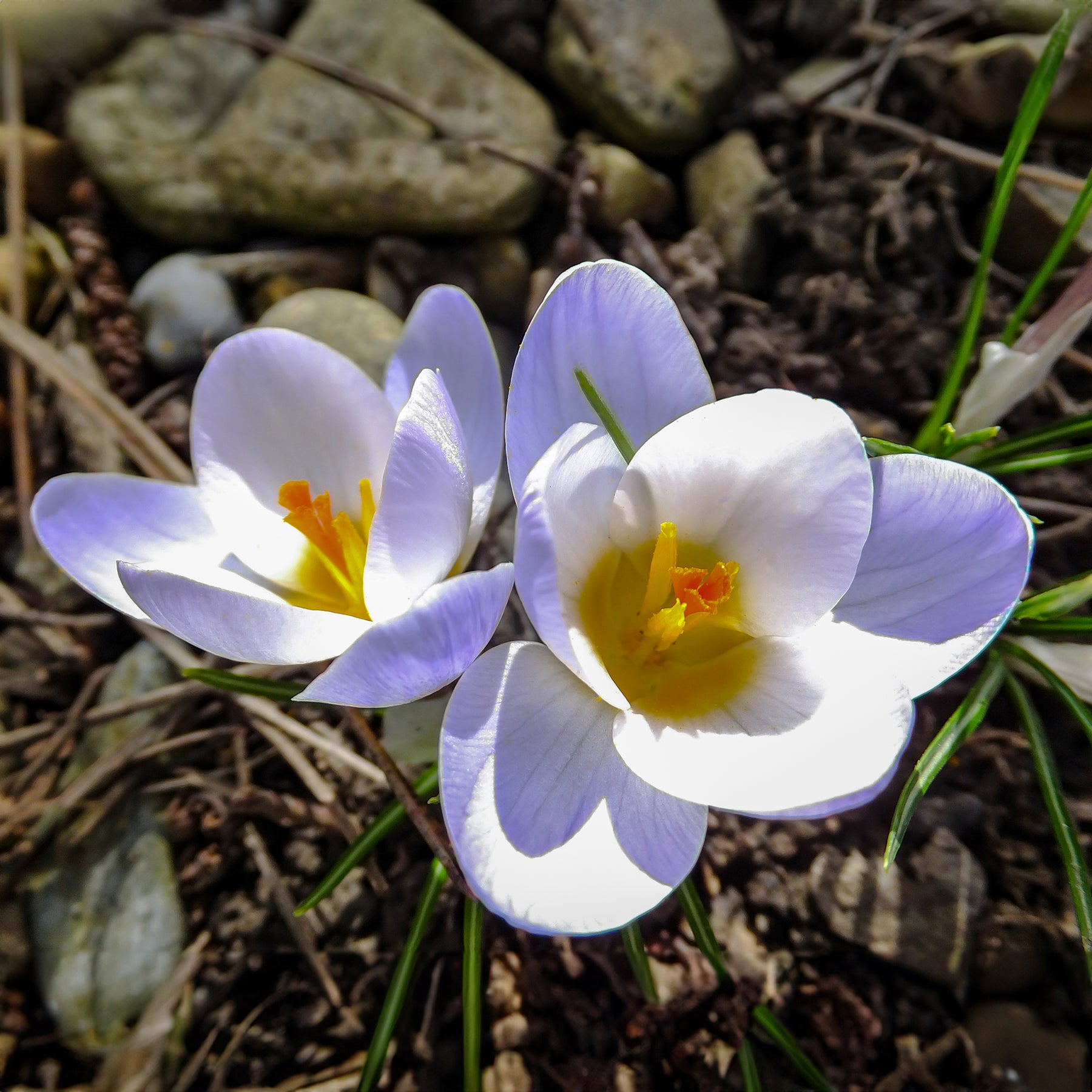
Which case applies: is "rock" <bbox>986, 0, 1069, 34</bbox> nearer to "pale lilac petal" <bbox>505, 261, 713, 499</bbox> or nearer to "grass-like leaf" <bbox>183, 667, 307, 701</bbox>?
"pale lilac petal" <bbox>505, 261, 713, 499</bbox>

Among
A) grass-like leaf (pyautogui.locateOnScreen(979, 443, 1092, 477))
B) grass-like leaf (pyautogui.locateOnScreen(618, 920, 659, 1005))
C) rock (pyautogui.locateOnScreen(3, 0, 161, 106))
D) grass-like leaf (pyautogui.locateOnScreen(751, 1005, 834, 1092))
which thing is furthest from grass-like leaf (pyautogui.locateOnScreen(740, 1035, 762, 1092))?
rock (pyautogui.locateOnScreen(3, 0, 161, 106))

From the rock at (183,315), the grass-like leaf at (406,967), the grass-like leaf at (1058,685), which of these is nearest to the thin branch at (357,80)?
the rock at (183,315)

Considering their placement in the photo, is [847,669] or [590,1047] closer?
[847,669]

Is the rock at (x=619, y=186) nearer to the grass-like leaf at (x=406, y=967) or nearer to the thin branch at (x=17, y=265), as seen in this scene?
the thin branch at (x=17, y=265)

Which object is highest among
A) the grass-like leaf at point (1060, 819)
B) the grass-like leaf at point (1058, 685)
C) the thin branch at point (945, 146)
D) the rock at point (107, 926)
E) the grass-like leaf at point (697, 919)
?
the thin branch at point (945, 146)

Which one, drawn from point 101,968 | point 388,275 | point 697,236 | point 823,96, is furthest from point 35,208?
point 823,96

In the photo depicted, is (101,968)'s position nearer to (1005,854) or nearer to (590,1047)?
(590,1047)
